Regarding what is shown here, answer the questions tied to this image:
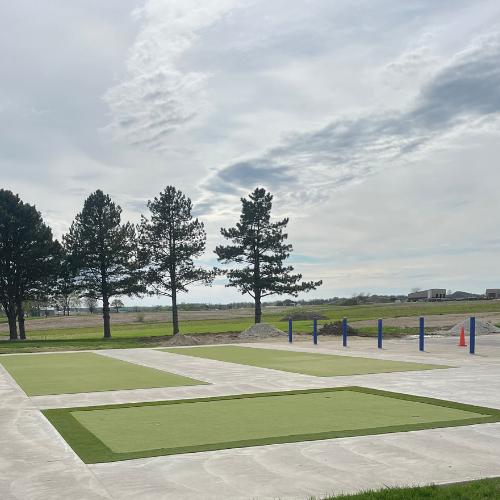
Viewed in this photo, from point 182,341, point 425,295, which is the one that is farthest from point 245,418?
point 425,295

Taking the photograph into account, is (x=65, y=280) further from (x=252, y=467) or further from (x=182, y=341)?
(x=252, y=467)

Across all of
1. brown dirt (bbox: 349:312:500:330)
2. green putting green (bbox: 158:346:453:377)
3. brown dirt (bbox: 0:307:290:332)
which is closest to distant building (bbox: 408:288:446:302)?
brown dirt (bbox: 0:307:290:332)

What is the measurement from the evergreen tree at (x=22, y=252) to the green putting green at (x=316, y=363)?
22692 mm

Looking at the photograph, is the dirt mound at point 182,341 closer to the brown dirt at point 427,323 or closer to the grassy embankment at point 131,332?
the grassy embankment at point 131,332

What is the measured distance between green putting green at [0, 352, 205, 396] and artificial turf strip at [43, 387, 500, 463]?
276 cm

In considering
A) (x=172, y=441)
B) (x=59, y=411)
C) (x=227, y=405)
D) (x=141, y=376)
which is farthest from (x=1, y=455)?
(x=141, y=376)

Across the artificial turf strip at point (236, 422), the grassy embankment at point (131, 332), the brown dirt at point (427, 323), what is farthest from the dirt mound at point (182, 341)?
the artificial turf strip at point (236, 422)

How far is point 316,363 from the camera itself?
16969 mm

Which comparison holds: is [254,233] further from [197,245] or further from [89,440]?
[89,440]

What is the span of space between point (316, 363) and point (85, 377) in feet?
21.7

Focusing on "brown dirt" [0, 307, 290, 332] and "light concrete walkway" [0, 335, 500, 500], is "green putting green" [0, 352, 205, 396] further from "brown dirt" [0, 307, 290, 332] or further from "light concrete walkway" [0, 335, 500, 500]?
"brown dirt" [0, 307, 290, 332]

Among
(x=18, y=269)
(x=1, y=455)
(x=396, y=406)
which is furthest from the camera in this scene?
(x=18, y=269)

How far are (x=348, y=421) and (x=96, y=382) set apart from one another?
7183 mm

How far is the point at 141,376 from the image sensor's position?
14.3 metres
